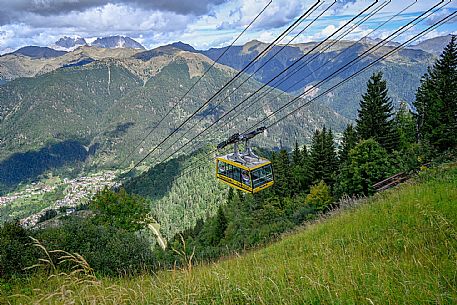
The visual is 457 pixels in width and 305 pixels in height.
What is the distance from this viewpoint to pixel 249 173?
16875mm

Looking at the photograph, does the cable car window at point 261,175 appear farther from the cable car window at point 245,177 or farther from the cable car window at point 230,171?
the cable car window at point 230,171

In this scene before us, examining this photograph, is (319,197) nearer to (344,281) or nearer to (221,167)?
(221,167)

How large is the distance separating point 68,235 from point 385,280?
40.7 ft

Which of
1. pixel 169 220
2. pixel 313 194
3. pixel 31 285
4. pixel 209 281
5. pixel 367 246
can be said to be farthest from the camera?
pixel 169 220

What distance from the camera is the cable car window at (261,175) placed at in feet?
55.9

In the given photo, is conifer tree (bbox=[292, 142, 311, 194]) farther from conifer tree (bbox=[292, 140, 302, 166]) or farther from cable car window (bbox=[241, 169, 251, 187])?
cable car window (bbox=[241, 169, 251, 187])

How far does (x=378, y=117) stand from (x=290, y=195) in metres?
15.1

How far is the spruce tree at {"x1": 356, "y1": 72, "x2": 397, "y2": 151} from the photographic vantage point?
41062mm

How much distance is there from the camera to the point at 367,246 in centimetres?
561

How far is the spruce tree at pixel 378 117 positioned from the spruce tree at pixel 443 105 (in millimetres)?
4170

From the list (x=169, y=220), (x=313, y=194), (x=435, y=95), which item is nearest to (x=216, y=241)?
(x=313, y=194)

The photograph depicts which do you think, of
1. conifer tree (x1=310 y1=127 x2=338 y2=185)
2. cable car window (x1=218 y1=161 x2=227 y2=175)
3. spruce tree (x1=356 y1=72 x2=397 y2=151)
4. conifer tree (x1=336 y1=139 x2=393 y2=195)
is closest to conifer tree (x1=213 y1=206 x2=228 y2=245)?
conifer tree (x1=310 y1=127 x2=338 y2=185)

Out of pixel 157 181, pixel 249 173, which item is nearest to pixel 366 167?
pixel 249 173

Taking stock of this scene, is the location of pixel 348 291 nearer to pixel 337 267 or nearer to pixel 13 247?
pixel 337 267
